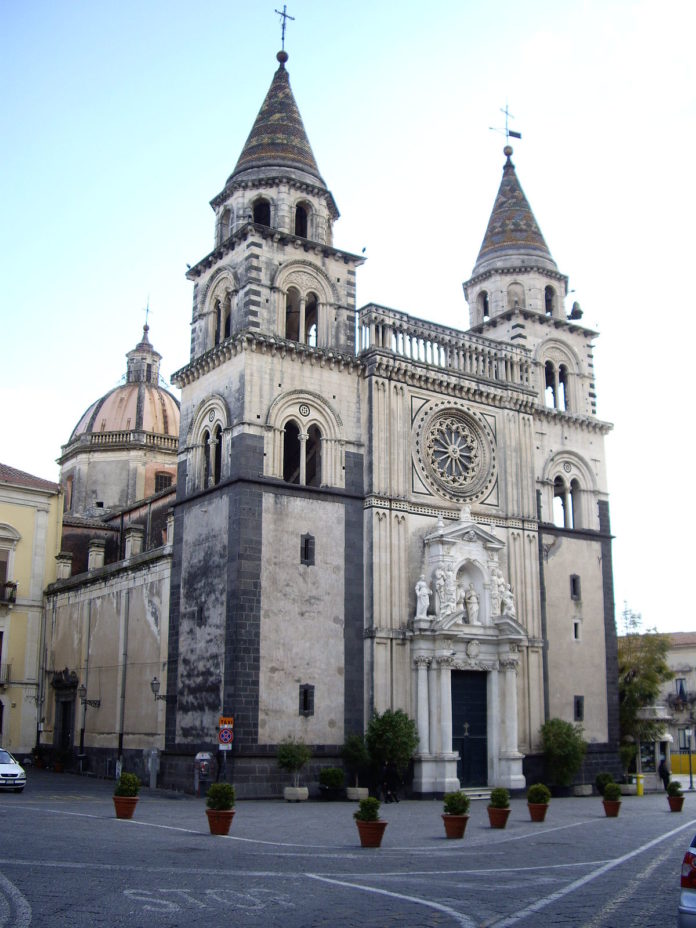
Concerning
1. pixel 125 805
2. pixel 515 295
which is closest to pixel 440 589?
pixel 125 805

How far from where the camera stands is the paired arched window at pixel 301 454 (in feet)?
118

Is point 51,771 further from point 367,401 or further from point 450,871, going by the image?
point 450,871

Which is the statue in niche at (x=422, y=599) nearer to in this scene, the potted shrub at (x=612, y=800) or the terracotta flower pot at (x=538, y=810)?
the potted shrub at (x=612, y=800)

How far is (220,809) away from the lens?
21109mm

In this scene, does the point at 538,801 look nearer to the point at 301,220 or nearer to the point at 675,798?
the point at 675,798

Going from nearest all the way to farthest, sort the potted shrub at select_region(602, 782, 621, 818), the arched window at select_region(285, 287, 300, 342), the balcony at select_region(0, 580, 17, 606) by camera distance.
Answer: the potted shrub at select_region(602, 782, 621, 818) < the arched window at select_region(285, 287, 300, 342) < the balcony at select_region(0, 580, 17, 606)

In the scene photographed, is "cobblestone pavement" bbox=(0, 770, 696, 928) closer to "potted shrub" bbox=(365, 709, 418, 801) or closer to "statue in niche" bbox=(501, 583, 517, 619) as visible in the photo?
"potted shrub" bbox=(365, 709, 418, 801)

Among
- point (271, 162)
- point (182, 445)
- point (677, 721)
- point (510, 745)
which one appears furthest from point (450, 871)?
point (677, 721)

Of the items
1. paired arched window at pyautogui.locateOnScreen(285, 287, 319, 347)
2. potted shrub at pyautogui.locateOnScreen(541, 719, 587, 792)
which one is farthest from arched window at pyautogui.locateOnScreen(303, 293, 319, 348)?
potted shrub at pyautogui.locateOnScreen(541, 719, 587, 792)

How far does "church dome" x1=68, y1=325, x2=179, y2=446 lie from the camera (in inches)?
2447

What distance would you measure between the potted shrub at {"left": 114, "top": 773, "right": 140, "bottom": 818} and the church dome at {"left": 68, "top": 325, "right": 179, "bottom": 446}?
129ft

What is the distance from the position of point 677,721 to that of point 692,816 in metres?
55.5

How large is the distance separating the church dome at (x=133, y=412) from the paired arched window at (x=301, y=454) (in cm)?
2343

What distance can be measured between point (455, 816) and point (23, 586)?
33054 mm
